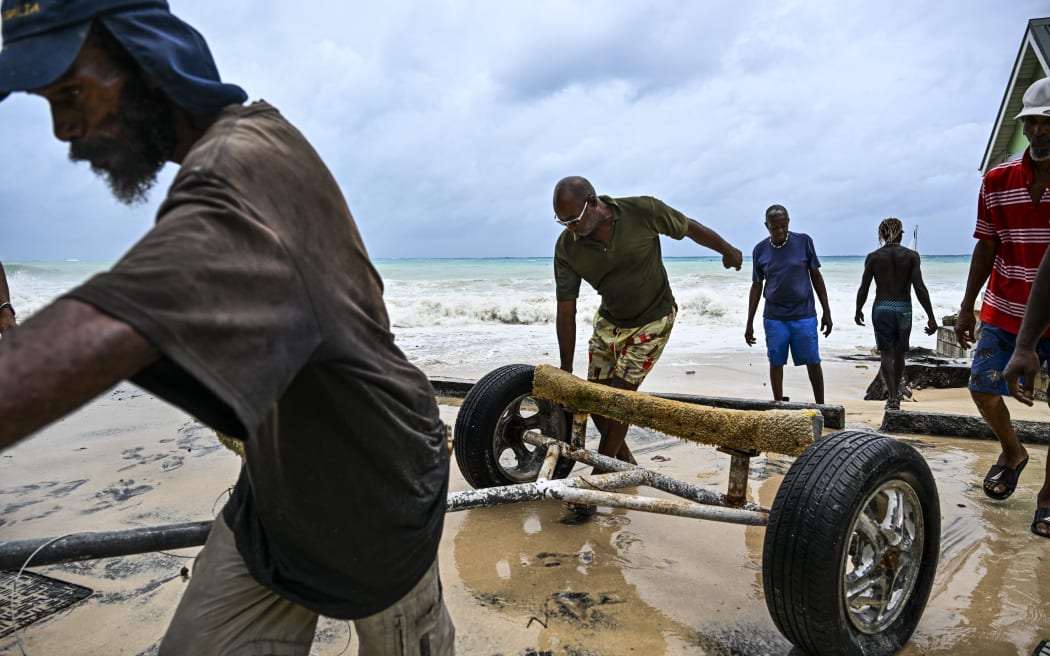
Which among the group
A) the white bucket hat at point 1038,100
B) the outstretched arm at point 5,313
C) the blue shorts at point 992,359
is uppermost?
the white bucket hat at point 1038,100

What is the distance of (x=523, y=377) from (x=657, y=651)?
183 cm

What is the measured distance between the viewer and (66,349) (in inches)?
32.4

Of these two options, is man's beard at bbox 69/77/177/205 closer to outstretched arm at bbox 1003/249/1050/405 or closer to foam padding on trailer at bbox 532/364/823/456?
foam padding on trailer at bbox 532/364/823/456

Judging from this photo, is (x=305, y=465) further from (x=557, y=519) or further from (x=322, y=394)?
(x=557, y=519)

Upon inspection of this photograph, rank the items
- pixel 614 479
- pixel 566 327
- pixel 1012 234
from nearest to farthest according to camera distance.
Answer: pixel 614 479 → pixel 1012 234 → pixel 566 327

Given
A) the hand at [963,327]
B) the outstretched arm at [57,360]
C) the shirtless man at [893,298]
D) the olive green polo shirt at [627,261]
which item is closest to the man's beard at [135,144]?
the outstretched arm at [57,360]

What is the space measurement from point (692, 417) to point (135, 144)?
248 cm

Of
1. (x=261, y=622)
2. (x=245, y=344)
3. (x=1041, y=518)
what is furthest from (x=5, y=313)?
(x=1041, y=518)

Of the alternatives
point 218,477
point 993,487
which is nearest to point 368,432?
point 218,477

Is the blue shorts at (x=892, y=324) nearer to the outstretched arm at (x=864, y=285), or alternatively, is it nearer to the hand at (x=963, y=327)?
the outstretched arm at (x=864, y=285)

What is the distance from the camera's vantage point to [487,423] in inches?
156

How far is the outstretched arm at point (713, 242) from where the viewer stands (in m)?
4.59

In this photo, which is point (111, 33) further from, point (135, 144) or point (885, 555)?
point (885, 555)

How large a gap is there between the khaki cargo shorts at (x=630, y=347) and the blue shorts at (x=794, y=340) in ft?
8.61
